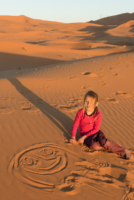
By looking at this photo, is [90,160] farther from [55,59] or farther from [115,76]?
[55,59]

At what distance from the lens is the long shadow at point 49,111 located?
422 cm

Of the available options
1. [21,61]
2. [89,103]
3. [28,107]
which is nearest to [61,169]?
[89,103]

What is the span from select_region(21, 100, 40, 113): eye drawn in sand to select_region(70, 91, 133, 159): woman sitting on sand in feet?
5.48

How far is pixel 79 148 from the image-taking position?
11.4ft

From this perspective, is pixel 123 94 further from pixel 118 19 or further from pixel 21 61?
pixel 118 19

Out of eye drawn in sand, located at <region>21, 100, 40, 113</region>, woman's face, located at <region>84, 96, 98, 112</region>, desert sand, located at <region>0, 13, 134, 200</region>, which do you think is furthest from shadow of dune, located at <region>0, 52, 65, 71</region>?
woman's face, located at <region>84, 96, 98, 112</region>

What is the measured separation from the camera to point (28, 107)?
5.14 metres

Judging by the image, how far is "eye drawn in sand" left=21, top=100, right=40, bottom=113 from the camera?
194 inches

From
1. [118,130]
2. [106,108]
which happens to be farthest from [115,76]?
[118,130]

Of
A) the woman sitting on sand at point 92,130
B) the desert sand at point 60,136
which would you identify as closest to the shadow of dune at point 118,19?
the desert sand at point 60,136

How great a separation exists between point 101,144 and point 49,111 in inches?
78.7

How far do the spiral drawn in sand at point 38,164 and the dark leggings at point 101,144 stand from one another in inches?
20.6

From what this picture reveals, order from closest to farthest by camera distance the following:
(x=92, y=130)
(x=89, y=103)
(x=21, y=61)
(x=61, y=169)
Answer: (x=61, y=169) → (x=89, y=103) → (x=92, y=130) → (x=21, y=61)

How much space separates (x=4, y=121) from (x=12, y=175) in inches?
69.3
